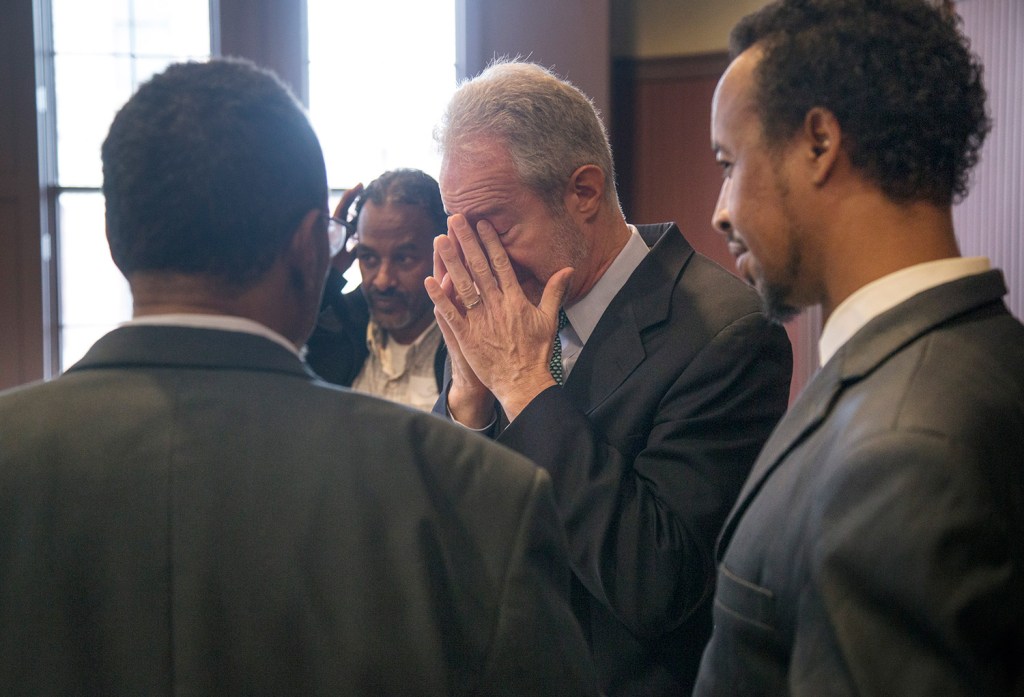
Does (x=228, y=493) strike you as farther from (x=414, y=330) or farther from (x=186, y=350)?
(x=414, y=330)

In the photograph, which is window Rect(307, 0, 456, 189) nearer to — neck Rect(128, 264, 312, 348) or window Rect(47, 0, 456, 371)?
window Rect(47, 0, 456, 371)

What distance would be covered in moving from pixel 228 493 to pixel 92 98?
452 centimetres

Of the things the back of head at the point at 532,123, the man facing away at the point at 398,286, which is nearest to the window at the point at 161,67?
the man facing away at the point at 398,286

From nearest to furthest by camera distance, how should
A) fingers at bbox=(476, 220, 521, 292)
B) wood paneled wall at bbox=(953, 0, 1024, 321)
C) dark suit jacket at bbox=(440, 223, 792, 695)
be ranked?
dark suit jacket at bbox=(440, 223, 792, 695)
fingers at bbox=(476, 220, 521, 292)
wood paneled wall at bbox=(953, 0, 1024, 321)

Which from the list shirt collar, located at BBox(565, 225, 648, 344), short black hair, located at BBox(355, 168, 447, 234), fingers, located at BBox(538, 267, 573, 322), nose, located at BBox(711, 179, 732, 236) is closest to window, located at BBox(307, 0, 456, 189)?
short black hair, located at BBox(355, 168, 447, 234)

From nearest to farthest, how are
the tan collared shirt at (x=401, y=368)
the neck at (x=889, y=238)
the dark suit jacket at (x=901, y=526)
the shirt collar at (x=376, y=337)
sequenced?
the dark suit jacket at (x=901, y=526) → the neck at (x=889, y=238) → the tan collared shirt at (x=401, y=368) → the shirt collar at (x=376, y=337)

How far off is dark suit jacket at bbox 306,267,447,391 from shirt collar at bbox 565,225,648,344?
1.38m

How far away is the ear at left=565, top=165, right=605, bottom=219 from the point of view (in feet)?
5.71

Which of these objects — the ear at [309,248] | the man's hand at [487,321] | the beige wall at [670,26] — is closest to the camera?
the ear at [309,248]

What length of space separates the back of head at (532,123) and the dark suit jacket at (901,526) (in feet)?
2.69

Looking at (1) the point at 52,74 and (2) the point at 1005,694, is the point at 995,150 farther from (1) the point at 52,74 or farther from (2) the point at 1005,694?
(1) the point at 52,74

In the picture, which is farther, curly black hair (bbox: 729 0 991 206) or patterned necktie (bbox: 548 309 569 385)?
patterned necktie (bbox: 548 309 569 385)

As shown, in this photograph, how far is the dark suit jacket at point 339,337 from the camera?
3.00m

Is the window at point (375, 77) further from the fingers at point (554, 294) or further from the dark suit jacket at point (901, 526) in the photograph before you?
the dark suit jacket at point (901, 526)
